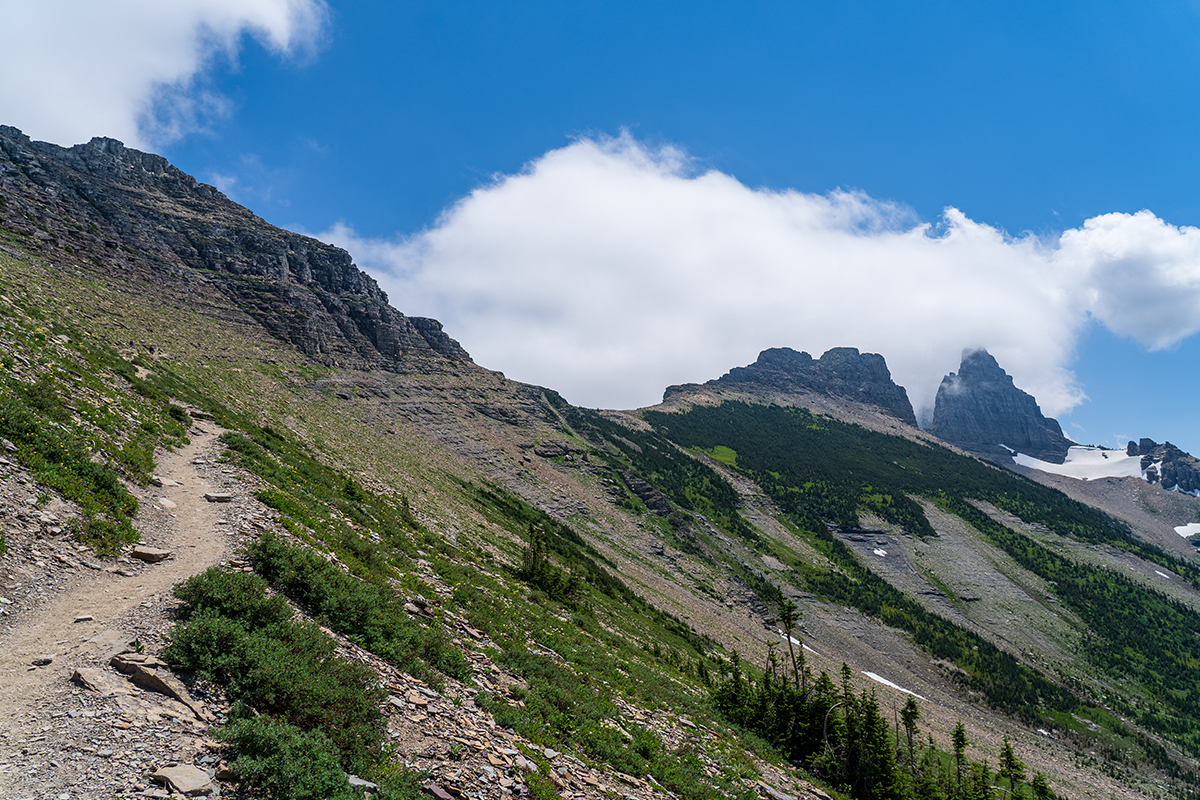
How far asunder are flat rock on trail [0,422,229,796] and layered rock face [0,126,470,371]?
85.5 meters

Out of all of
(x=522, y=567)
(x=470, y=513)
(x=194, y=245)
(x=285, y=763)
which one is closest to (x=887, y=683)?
(x=470, y=513)

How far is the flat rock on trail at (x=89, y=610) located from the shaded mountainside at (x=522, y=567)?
0.88m

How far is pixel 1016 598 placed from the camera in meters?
135

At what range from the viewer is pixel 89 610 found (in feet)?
31.7

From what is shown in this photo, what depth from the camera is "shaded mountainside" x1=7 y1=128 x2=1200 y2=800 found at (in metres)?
12.4

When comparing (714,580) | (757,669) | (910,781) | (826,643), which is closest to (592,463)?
(714,580)

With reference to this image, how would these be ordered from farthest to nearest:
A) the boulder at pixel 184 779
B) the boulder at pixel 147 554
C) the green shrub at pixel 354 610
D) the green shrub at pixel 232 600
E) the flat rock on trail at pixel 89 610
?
the boulder at pixel 147 554 → the green shrub at pixel 354 610 → the green shrub at pixel 232 600 → the flat rock on trail at pixel 89 610 → the boulder at pixel 184 779

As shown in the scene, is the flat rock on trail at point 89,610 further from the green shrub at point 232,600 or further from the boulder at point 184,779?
the boulder at point 184,779

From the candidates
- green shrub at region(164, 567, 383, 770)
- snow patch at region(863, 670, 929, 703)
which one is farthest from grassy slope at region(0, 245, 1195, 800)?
snow patch at region(863, 670, 929, 703)

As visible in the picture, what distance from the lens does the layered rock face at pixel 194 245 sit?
83375 millimetres

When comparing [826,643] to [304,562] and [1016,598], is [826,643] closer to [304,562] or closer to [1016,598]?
[1016,598]

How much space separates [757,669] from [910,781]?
26.6m

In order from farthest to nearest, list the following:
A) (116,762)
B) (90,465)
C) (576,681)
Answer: (576,681), (90,465), (116,762)

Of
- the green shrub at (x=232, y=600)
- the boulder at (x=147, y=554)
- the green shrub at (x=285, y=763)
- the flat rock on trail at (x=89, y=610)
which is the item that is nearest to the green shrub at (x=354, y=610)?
the flat rock on trail at (x=89, y=610)
